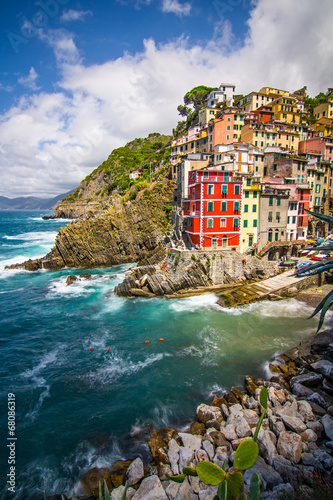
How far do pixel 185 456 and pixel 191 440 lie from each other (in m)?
1.02

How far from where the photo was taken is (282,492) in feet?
29.6

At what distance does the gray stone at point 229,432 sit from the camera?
12021mm

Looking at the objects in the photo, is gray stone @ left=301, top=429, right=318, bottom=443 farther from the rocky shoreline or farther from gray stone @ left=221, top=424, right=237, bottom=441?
gray stone @ left=221, top=424, right=237, bottom=441

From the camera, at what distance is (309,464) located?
10.4 m

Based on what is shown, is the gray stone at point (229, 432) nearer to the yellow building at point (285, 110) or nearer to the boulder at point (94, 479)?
the boulder at point (94, 479)

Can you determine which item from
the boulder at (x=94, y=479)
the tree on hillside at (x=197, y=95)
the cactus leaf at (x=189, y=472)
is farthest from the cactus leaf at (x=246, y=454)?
the tree on hillside at (x=197, y=95)

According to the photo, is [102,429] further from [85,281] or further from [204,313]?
[85,281]

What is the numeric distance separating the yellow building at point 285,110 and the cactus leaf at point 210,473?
75458 millimetres

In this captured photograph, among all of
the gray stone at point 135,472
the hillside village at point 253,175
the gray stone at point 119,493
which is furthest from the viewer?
the hillside village at point 253,175

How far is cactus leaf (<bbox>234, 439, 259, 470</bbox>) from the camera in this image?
432cm

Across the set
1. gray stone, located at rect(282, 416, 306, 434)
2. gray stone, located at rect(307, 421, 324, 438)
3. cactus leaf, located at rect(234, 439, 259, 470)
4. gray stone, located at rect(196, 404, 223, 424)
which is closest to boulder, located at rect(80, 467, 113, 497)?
gray stone, located at rect(196, 404, 223, 424)

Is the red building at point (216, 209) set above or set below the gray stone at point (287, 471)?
above

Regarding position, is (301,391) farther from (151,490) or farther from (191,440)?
(151,490)

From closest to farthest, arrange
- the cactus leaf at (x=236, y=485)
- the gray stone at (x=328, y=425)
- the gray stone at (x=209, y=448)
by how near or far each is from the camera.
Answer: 1. the cactus leaf at (x=236, y=485)
2. the gray stone at (x=209, y=448)
3. the gray stone at (x=328, y=425)
